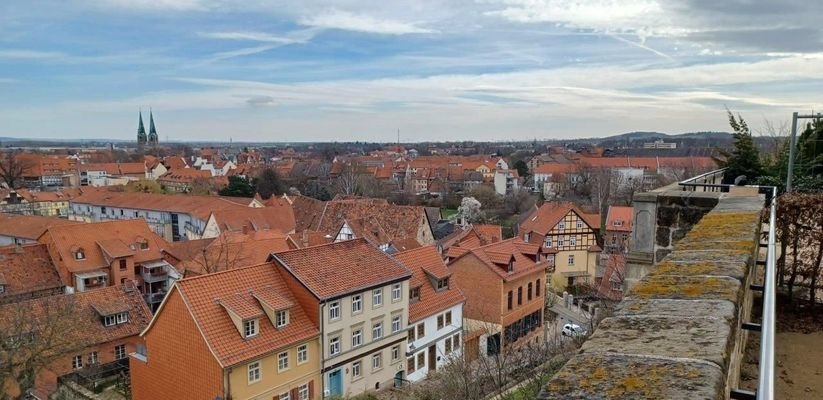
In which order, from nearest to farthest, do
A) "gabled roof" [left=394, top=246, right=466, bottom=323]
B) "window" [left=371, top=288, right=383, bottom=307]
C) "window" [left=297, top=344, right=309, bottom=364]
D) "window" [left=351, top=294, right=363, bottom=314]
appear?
"window" [left=297, top=344, right=309, bottom=364], "window" [left=351, top=294, right=363, bottom=314], "window" [left=371, top=288, right=383, bottom=307], "gabled roof" [left=394, top=246, right=466, bottom=323]

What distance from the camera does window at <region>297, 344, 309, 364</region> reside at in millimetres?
17828

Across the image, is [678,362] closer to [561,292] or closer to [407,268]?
[407,268]

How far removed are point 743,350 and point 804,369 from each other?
2.65ft

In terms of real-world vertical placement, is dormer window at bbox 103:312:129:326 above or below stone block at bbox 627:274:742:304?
below

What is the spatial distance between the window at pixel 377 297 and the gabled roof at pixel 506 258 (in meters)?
6.27

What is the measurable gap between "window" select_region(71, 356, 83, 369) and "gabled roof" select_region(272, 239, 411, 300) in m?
9.16

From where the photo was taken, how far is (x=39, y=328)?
18.8 m

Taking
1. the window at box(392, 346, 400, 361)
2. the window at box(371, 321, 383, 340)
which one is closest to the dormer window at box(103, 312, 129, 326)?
the window at box(371, 321, 383, 340)

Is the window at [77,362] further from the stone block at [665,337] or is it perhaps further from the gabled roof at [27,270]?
the stone block at [665,337]

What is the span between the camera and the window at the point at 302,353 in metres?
17.8

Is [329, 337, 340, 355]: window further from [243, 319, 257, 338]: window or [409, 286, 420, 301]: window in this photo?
[409, 286, 420, 301]: window

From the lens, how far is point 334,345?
62.2ft

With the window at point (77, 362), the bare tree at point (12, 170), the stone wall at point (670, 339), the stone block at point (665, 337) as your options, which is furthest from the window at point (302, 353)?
the bare tree at point (12, 170)

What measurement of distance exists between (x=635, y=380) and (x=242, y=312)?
1614 centimetres
